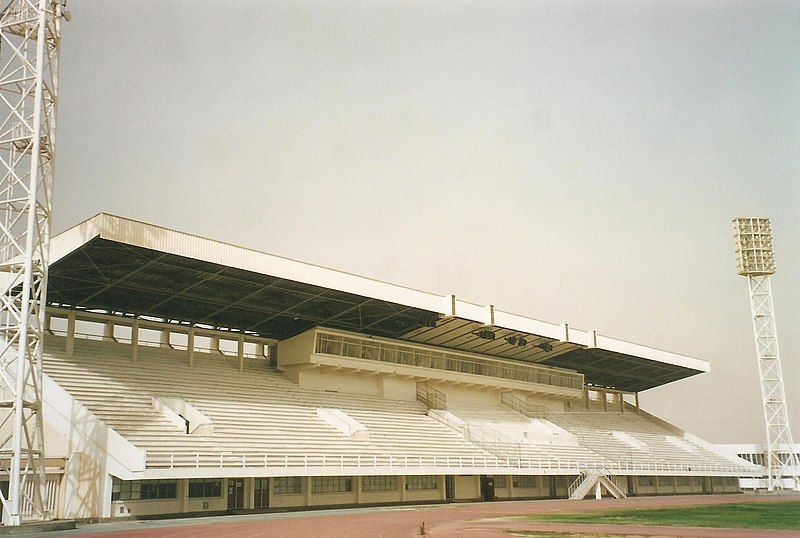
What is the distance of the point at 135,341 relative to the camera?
39344 millimetres

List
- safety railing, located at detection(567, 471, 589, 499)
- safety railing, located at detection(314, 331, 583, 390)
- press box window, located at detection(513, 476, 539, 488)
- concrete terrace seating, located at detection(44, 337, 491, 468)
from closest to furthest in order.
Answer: concrete terrace seating, located at detection(44, 337, 491, 468)
safety railing, located at detection(314, 331, 583, 390)
safety railing, located at detection(567, 471, 589, 499)
press box window, located at detection(513, 476, 539, 488)

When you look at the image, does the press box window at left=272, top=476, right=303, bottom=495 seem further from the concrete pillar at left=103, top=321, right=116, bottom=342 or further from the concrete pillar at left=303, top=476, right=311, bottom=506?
the concrete pillar at left=103, top=321, right=116, bottom=342

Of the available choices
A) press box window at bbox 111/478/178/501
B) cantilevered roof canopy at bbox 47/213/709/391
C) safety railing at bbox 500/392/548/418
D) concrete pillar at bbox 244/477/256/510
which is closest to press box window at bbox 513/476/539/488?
safety railing at bbox 500/392/548/418

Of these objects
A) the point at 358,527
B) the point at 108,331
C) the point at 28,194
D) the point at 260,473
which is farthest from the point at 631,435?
the point at 28,194

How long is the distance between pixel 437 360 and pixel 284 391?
12.9m

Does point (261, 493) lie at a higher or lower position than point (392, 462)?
lower

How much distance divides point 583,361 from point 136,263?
135ft

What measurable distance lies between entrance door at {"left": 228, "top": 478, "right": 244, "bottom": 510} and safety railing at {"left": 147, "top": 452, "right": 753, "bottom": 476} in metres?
2.16

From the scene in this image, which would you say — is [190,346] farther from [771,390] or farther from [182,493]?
[771,390]

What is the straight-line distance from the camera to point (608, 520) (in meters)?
28.5

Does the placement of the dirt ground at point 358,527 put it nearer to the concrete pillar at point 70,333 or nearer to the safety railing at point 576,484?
the concrete pillar at point 70,333

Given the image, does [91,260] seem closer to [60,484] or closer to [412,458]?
[60,484]

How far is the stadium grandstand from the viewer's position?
31609 mm

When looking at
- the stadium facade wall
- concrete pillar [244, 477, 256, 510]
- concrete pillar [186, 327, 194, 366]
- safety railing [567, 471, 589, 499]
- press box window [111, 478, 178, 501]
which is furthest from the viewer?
safety railing [567, 471, 589, 499]
